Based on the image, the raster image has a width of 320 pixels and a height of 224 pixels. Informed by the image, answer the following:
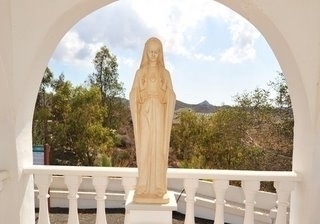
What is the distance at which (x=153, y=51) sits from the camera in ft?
8.79

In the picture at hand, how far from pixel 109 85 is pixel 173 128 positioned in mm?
2009

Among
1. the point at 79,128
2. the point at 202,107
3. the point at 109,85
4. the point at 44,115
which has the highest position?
the point at 109,85

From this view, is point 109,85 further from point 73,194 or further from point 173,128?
point 73,194

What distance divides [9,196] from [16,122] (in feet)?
2.12

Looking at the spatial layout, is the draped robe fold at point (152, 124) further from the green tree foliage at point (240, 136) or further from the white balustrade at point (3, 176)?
the green tree foliage at point (240, 136)

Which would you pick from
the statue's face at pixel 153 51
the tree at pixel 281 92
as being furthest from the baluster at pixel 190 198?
the tree at pixel 281 92

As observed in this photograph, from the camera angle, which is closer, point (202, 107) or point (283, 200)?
point (283, 200)

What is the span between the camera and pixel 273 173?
3168 mm

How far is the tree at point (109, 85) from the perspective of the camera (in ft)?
30.8

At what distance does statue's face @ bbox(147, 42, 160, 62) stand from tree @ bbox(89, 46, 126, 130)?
6815mm

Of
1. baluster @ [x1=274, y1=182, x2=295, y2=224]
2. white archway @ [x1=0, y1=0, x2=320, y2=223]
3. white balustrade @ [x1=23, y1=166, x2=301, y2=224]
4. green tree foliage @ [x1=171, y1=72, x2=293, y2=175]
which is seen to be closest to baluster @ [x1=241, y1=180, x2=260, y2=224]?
white balustrade @ [x1=23, y1=166, x2=301, y2=224]

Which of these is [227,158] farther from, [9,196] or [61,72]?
[9,196]

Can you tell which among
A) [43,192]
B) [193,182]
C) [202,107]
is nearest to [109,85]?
[202,107]

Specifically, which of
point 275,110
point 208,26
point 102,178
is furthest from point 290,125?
point 102,178
